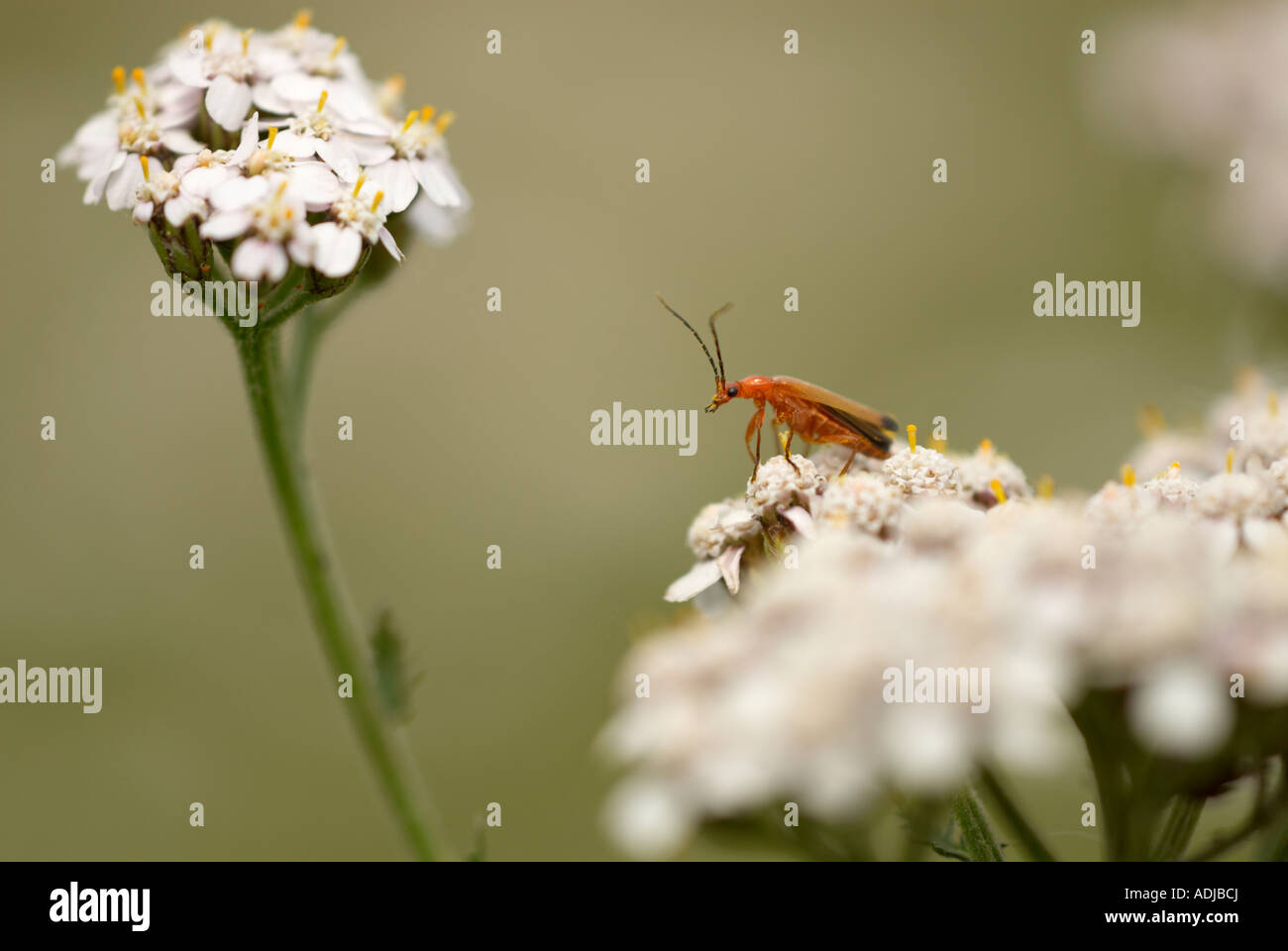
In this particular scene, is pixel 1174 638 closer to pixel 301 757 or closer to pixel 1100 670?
pixel 1100 670

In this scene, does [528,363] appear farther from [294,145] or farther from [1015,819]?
[1015,819]

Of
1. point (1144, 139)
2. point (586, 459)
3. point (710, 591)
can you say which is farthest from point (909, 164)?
point (710, 591)

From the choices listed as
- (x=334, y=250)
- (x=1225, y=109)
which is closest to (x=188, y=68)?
(x=334, y=250)

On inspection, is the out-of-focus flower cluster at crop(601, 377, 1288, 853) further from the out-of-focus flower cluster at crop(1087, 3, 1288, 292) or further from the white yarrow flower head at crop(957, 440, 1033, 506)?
the out-of-focus flower cluster at crop(1087, 3, 1288, 292)

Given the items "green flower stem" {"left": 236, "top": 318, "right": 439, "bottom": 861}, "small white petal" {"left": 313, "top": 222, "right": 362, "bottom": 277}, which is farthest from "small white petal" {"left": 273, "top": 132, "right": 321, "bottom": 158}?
"green flower stem" {"left": 236, "top": 318, "right": 439, "bottom": 861}

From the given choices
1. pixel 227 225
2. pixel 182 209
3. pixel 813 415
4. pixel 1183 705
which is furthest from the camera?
pixel 813 415
